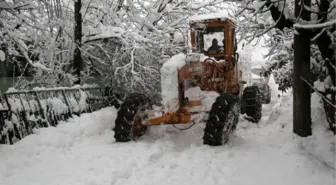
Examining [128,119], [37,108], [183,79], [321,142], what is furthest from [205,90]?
[37,108]

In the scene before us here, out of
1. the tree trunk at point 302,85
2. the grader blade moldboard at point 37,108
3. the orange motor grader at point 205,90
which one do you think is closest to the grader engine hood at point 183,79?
the orange motor grader at point 205,90

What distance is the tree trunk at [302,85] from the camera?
21.7 ft

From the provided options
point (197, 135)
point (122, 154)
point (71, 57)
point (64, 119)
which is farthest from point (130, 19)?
point (122, 154)

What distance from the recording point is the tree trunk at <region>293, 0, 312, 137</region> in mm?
6605

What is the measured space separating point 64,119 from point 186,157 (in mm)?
3657

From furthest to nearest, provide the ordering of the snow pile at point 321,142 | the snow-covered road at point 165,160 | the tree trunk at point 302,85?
1. the tree trunk at point 302,85
2. the snow pile at point 321,142
3. the snow-covered road at point 165,160

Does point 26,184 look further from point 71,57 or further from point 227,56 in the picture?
point 71,57

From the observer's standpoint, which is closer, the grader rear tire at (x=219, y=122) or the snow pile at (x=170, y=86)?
the grader rear tire at (x=219, y=122)

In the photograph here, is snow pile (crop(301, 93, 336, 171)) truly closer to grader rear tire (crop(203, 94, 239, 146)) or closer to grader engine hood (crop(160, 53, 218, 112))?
grader rear tire (crop(203, 94, 239, 146))

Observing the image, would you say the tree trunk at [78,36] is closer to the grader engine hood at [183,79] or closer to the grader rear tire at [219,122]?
the grader engine hood at [183,79]

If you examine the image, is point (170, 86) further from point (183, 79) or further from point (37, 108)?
point (37, 108)

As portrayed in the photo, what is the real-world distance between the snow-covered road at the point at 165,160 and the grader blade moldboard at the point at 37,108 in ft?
1.02

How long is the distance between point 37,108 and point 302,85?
5.10 m

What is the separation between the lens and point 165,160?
6078 mm
